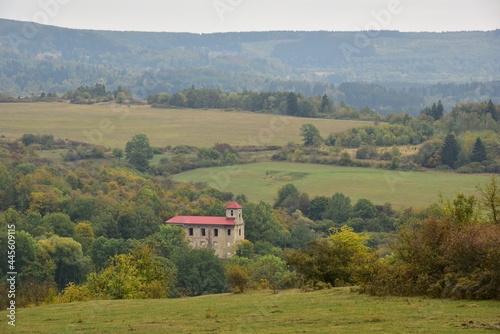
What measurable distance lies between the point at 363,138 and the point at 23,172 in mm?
57733

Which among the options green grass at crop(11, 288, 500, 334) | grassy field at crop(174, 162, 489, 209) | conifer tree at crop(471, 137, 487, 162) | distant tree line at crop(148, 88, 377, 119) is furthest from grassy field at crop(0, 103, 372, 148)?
green grass at crop(11, 288, 500, 334)

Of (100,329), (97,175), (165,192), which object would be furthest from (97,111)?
(100,329)

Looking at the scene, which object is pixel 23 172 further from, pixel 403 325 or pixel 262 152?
pixel 403 325

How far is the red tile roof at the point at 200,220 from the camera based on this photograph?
263 ft

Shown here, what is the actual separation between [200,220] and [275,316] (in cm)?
5425

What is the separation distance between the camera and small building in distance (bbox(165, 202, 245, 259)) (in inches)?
3125

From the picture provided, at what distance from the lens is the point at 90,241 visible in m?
78.5

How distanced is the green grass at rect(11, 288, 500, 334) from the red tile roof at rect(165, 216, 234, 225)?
46.2 metres

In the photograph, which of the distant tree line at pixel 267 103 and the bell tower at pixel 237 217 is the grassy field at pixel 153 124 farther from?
the bell tower at pixel 237 217

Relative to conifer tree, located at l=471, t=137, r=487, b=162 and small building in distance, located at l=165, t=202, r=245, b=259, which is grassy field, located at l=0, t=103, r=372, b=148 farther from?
small building in distance, located at l=165, t=202, r=245, b=259

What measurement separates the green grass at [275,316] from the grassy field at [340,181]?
62997 millimetres

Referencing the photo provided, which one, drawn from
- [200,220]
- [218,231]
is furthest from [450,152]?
[218,231]

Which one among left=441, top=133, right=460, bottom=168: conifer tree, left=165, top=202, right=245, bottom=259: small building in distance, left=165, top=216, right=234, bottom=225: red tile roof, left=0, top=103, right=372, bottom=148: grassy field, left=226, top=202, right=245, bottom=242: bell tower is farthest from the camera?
left=0, top=103, right=372, bottom=148: grassy field

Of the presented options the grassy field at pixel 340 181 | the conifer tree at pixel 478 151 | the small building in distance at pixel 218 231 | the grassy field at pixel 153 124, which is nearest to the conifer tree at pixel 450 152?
the conifer tree at pixel 478 151
